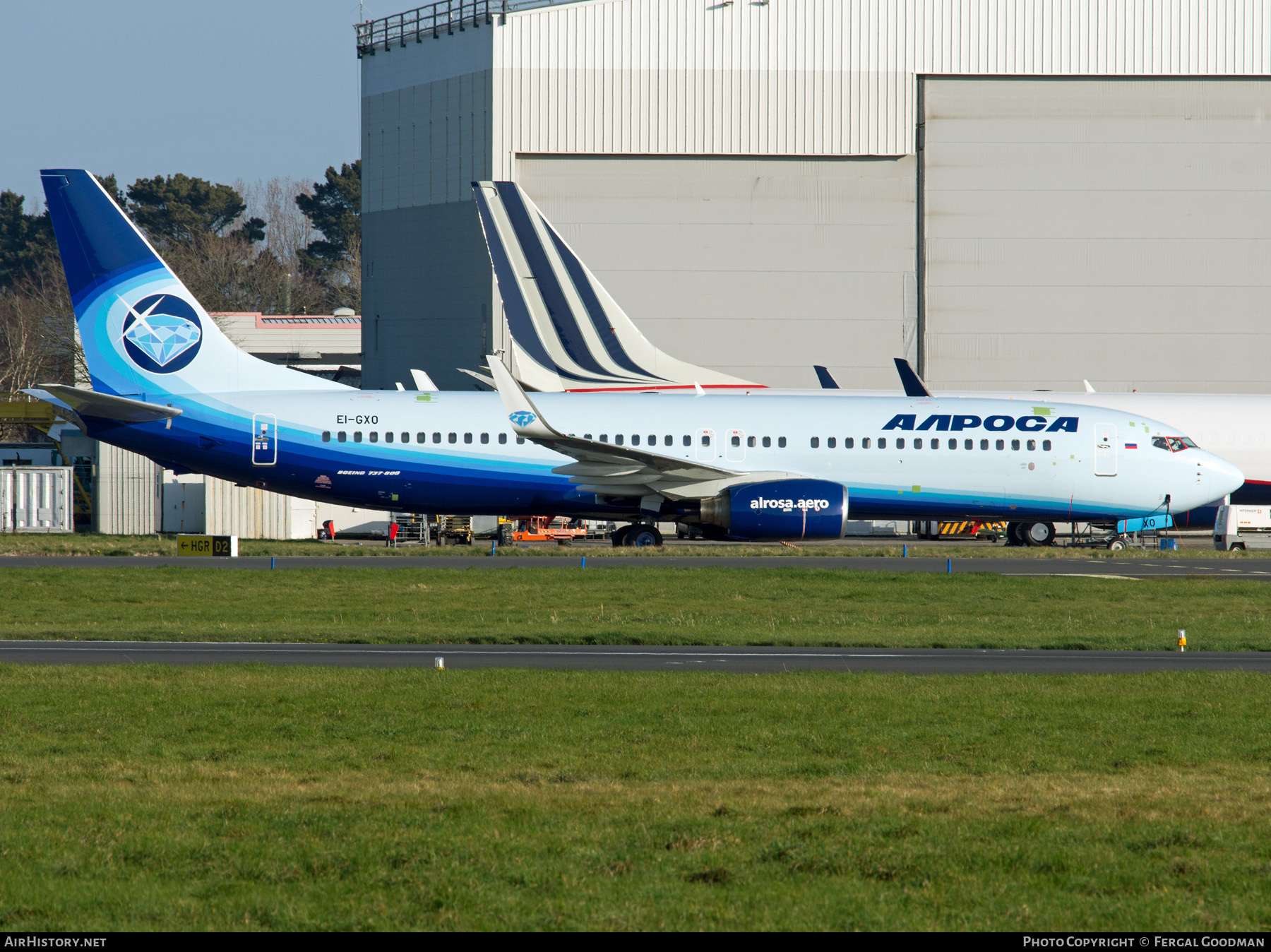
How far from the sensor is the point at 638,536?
37031 millimetres

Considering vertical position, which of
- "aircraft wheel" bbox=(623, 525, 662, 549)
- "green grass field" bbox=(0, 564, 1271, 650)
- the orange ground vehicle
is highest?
"aircraft wheel" bbox=(623, 525, 662, 549)

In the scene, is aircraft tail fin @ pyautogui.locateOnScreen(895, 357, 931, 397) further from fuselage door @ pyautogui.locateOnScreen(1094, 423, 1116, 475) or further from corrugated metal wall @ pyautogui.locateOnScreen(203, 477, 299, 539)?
corrugated metal wall @ pyautogui.locateOnScreen(203, 477, 299, 539)

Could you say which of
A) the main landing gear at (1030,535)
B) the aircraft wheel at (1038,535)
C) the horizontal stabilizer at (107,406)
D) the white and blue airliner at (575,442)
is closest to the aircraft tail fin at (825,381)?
the main landing gear at (1030,535)

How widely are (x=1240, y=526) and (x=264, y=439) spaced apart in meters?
28.5

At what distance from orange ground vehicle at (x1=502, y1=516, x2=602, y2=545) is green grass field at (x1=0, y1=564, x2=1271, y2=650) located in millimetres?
16355

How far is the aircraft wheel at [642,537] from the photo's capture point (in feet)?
121

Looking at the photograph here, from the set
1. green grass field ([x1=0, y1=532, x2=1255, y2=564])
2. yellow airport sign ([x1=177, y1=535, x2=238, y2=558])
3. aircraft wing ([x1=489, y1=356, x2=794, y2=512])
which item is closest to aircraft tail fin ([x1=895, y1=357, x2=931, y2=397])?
green grass field ([x1=0, y1=532, x2=1255, y2=564])

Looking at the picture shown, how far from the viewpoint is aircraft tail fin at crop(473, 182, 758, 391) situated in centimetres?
4603

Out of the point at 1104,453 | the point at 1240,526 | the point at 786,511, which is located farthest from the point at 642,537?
the point at 1240,526

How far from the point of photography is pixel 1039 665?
1745 cm

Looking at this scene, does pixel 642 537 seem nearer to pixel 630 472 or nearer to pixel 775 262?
pixel 630 472

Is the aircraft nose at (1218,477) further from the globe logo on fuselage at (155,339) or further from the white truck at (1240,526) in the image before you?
the globe logo on fuselage at (155,339)

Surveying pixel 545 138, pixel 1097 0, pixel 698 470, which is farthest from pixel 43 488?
pixel 1097 0

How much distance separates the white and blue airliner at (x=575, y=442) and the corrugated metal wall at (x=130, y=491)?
580 inches
